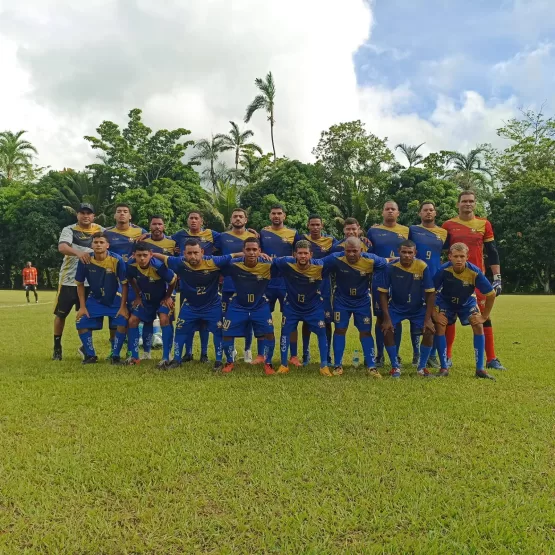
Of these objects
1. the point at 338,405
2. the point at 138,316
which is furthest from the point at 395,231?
the point at 138,316

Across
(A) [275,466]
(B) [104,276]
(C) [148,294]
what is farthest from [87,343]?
(A) [275,466]

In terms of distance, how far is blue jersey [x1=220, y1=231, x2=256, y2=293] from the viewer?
7.17 m

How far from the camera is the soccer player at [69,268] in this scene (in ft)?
22.9

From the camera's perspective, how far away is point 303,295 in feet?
21.1

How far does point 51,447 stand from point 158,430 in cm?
80

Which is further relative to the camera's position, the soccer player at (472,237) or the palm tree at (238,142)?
the palm tree at (238,142)

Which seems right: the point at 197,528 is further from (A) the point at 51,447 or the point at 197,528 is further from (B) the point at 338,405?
(B) the point at 338,405

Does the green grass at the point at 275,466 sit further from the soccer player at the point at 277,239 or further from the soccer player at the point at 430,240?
the soccer player at the point at 277,239

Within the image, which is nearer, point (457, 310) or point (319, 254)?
point (457, 310)

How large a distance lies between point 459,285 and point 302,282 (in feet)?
6.83

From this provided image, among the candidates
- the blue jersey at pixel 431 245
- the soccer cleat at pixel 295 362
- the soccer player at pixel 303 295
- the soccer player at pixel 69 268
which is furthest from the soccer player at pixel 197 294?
the blue jersey at pixel 431 245

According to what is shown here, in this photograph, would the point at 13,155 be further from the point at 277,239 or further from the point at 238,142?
the point at 277,239

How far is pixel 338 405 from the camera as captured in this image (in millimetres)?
4594

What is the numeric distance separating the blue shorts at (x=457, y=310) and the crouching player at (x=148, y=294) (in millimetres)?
3713
